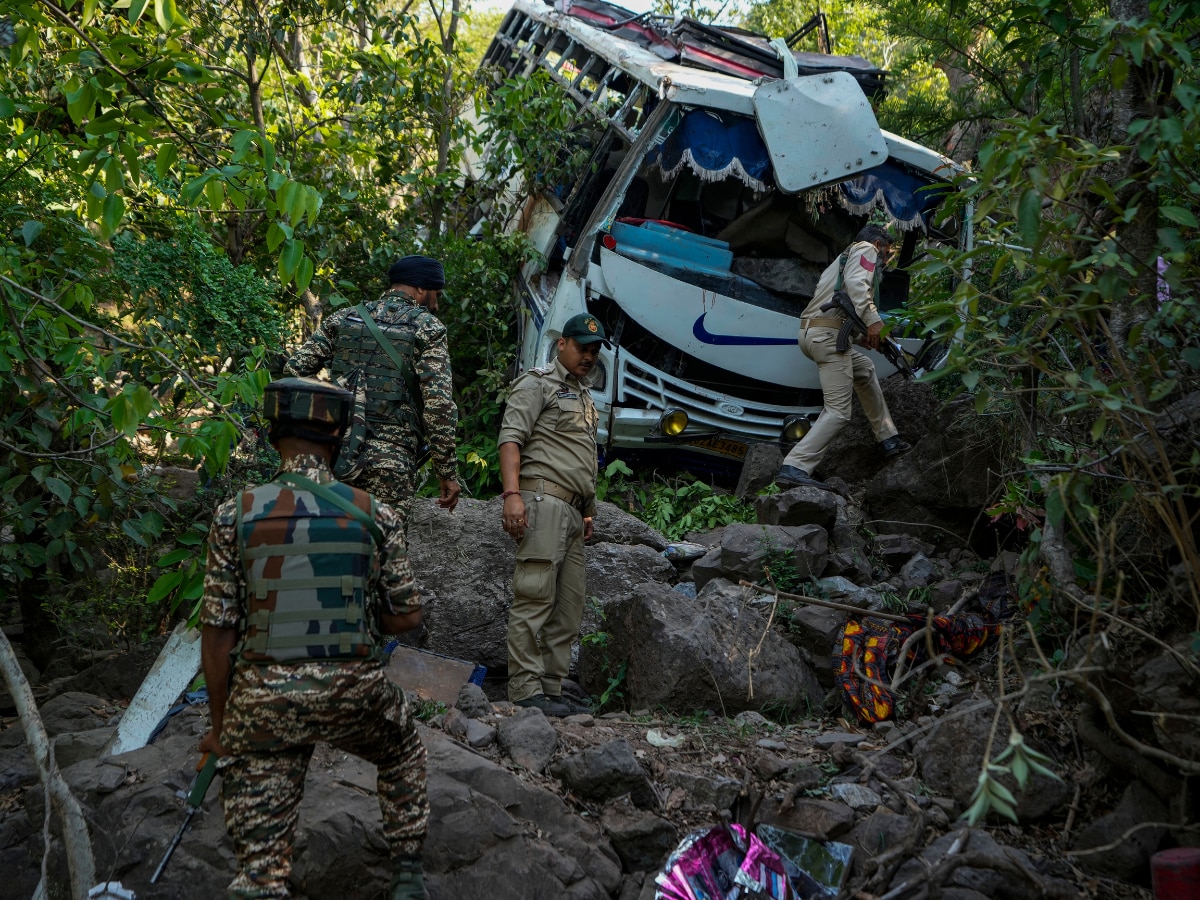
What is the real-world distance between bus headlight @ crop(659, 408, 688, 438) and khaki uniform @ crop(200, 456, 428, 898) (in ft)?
14.4

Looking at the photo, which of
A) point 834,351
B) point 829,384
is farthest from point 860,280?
point 829,384

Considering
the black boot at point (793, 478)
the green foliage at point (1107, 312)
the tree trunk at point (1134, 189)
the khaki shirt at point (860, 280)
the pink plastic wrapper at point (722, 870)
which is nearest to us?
the green foliage at point (1107, 312)

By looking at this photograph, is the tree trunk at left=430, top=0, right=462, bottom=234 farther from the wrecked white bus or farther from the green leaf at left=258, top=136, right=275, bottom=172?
the green leaf at left=258, top=136, right=275, bottom=172

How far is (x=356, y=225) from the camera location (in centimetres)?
806

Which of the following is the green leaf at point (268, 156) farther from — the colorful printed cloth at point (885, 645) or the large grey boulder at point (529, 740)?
the colorful printed cloth at point (885, 645)

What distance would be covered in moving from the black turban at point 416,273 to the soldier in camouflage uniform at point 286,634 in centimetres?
198

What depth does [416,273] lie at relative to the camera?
465 centimetres

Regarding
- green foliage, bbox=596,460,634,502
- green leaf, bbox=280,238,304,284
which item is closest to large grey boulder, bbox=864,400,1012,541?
green foliage, bbox=596,460,634,502

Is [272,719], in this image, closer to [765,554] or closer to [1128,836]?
[1128,836]

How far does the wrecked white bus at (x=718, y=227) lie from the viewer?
22.6 feet

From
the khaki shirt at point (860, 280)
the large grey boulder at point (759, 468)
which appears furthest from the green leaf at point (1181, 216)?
the large grey boulder at point (759, 468)

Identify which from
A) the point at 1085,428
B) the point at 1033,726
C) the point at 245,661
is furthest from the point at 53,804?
the point at 1085,428

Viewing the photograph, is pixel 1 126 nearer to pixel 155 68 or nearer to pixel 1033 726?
pixel 155 68

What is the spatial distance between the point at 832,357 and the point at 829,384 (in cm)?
18
